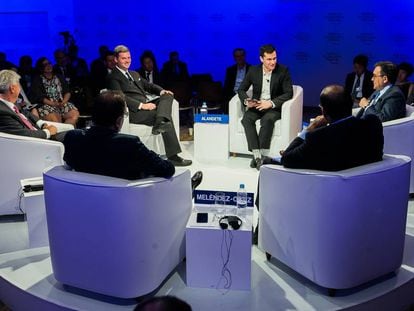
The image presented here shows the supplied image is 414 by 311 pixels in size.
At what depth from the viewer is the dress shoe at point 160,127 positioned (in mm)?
5672

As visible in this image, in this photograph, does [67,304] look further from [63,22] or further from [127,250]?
[63,22]

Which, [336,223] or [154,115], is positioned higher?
[154,115]

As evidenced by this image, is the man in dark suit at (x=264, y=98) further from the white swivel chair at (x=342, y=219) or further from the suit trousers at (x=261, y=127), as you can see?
the white swivel chair at (x=342, y=219)

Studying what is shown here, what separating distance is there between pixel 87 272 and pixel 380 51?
664 cm

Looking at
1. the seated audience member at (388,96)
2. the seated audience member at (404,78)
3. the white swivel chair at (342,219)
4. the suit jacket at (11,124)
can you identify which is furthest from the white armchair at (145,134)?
the seated audience member at (404,78)

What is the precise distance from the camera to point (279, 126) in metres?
5.63

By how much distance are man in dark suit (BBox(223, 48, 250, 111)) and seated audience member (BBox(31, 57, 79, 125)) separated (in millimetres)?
2214

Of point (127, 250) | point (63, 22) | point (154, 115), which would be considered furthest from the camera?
point (63, 22)

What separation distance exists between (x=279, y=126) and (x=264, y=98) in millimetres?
474

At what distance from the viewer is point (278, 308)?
302 cm

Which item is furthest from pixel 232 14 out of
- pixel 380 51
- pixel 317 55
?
pixel 380 51

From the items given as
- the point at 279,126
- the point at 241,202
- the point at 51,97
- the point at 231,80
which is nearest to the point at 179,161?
the point at 279,126

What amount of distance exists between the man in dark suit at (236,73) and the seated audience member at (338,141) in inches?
167

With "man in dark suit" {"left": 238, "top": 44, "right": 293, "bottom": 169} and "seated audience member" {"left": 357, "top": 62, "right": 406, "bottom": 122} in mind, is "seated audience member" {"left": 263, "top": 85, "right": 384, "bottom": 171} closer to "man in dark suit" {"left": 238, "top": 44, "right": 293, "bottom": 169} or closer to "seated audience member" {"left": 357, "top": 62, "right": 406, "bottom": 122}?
"seated audience member" {"left": 357, "top": 62, "right": 406, "bottom": 122}
